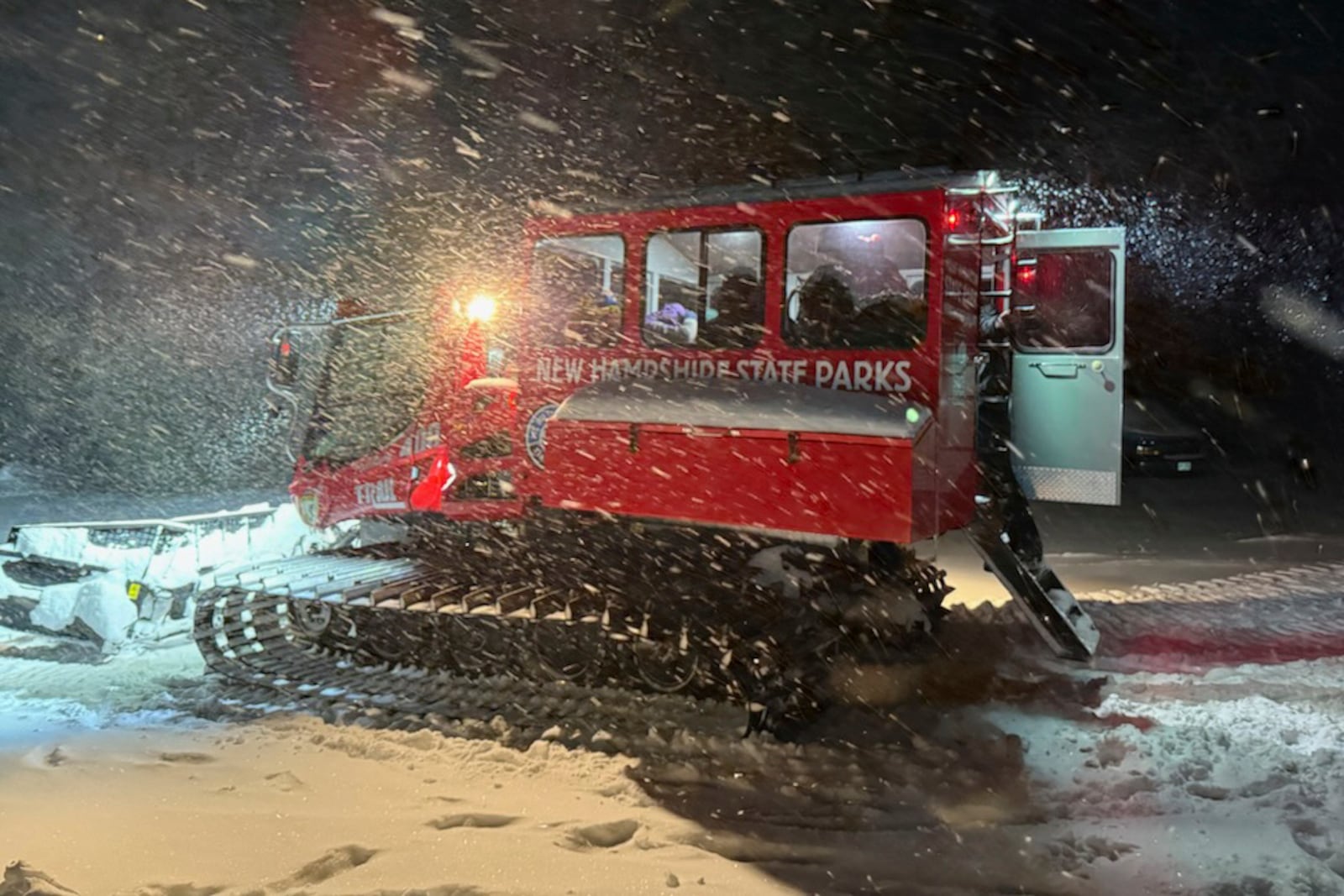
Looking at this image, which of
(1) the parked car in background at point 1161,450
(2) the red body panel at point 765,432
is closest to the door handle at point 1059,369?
(2) the red body panel at point 765,432

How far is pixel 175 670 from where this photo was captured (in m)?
6.13

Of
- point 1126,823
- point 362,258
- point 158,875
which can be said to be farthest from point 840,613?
point 362,258

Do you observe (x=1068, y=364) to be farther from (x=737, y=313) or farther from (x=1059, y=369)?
(x=737, y=313)

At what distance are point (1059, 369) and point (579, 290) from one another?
303 cm

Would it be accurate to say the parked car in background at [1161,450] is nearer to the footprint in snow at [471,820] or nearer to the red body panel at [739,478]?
the red body panel at [739,478]

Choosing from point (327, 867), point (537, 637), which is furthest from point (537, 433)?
point (327, 867)

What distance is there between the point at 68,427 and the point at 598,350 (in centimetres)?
2138

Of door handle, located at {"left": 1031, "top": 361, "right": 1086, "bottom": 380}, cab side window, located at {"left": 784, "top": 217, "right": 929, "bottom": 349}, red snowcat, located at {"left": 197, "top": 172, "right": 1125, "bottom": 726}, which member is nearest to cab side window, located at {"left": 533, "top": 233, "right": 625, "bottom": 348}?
red snowcat, located at {"left": 197, "top": 172, "right": 1125, "bottom": 726}

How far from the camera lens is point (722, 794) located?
13.8 ft

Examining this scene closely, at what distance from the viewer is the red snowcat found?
477cm

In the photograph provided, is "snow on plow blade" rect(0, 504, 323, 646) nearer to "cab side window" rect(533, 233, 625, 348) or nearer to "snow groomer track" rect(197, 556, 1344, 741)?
"snow groomer track" rect(197, 556, 1344, 741)

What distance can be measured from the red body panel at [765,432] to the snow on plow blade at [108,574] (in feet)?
7.33

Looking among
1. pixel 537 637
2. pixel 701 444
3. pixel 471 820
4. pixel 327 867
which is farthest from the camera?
pixel 537 637

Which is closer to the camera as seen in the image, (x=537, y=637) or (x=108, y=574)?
(x=537, y=637)
